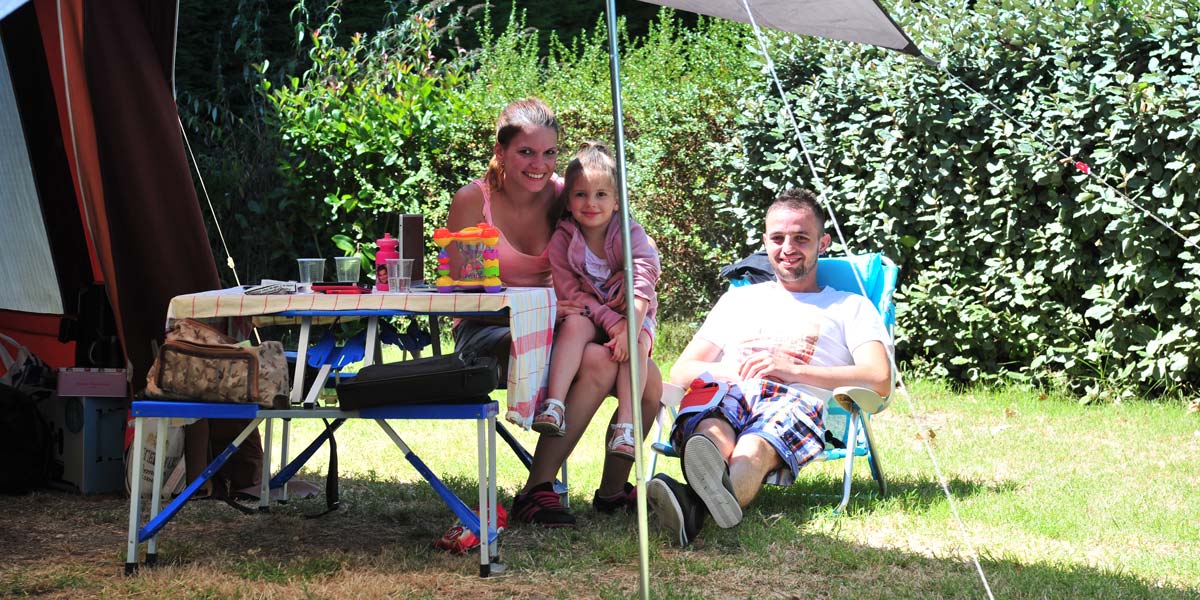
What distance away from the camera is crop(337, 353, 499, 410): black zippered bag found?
2.97 metres

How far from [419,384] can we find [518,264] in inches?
35.4

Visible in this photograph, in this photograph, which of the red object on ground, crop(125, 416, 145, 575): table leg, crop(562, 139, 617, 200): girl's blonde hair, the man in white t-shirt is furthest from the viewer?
crop(562, 139, 617, 200): girl's blonde hair

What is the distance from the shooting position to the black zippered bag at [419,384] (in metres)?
2.97

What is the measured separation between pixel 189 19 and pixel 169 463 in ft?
28.9

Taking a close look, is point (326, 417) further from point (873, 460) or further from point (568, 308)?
point (873, 460)

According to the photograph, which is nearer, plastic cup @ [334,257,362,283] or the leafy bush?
plastic cup @ [334,257,362,283]

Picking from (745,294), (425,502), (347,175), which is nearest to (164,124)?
(425,502)

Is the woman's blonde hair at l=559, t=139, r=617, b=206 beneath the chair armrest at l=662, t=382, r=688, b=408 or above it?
above

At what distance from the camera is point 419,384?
2.98 metres

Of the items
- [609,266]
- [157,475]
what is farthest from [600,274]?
[157,475]

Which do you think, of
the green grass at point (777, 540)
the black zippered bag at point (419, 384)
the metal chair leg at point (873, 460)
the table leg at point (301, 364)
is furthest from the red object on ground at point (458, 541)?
the metal chair leg at point (873, 460)

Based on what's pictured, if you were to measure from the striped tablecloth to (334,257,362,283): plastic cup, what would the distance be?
0.86 ft

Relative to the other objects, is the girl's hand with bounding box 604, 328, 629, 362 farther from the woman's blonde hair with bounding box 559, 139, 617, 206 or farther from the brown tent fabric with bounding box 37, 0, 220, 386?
the brown tent fabric with bounding box 37, 0, 220, 386

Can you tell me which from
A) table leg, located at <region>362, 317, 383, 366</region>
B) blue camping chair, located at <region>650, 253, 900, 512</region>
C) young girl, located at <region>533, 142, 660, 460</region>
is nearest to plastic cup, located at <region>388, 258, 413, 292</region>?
table leg, located at <region>362, 317, 383, 366</region>
